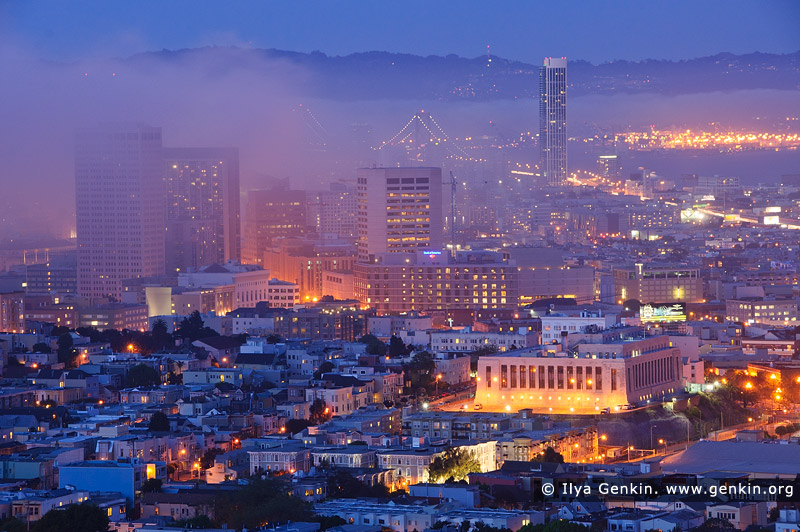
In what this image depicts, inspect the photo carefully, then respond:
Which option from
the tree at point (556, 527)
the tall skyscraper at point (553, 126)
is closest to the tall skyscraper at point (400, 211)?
the tree at point (556, 527)

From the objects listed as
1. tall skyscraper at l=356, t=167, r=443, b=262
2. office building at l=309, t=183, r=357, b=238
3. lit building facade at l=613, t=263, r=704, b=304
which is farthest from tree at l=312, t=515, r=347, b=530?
office building at l=309, t=183, r=357, b=238

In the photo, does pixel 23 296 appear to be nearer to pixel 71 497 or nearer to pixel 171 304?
pixel 171 304

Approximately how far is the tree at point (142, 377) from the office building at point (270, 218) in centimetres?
3158

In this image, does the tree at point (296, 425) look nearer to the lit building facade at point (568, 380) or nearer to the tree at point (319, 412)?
the tree at point (319, 412)

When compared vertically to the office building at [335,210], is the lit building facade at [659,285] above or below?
below

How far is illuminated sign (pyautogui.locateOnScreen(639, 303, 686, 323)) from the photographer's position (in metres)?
44.5

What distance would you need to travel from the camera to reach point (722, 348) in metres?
40.7

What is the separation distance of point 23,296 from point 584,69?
52.0 metres

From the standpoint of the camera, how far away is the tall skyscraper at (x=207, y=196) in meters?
65.4

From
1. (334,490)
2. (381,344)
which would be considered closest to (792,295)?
(381,344)

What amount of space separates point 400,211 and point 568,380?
76.2ft

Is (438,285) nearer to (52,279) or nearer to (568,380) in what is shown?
(52,279)

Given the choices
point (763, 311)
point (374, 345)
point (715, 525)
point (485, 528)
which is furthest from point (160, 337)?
point (715, 525)

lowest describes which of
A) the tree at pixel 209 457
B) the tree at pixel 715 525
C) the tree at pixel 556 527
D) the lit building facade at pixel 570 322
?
the tree at pixel 209 457
